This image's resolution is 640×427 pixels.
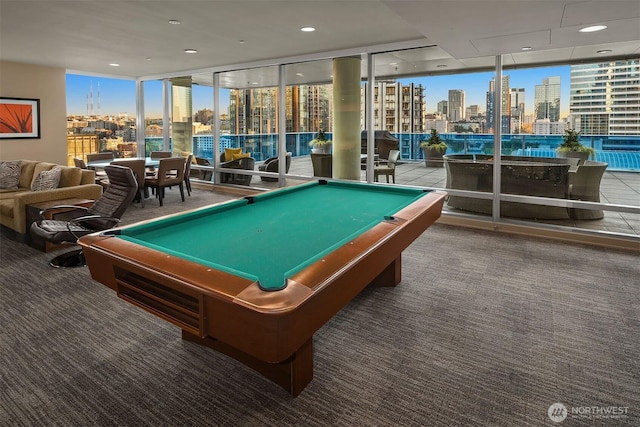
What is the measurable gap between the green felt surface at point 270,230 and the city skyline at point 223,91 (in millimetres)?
3033

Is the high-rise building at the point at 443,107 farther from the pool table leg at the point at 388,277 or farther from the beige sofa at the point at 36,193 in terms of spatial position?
the beige sofa at the point at 36,193

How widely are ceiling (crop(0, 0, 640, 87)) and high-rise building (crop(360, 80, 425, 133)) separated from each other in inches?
9.4

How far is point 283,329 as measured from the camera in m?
1.42

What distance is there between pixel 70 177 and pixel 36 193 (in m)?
0.68

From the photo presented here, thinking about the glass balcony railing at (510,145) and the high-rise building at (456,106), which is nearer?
the glass balcony railing at (510,145)

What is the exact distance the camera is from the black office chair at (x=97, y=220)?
12.8 feet

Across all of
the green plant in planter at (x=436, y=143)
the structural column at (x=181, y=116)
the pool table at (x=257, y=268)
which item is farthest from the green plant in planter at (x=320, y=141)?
the pool table at (x=257, y=268)

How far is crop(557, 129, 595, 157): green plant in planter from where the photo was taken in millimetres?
5281

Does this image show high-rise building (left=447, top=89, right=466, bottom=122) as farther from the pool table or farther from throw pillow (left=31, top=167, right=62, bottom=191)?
throw pillow (left=31, top=167, right=62, bottom=191)

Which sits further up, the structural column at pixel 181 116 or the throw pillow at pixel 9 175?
the structural column at pixel 181 116

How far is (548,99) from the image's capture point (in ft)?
17.8

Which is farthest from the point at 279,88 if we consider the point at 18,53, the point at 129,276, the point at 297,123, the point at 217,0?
the point at 129,276

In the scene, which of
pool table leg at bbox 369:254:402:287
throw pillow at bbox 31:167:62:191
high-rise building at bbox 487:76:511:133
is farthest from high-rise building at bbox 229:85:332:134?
pool table leg at bbox 369:254:402:287

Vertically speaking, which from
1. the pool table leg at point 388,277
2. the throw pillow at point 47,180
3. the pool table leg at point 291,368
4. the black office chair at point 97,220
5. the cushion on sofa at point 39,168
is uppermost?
the cushion on sofa at point 39,168
